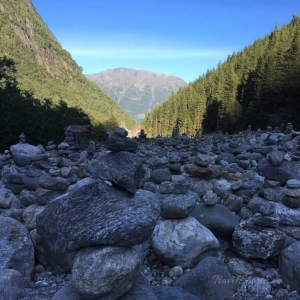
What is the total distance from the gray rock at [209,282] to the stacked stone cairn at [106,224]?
125cm

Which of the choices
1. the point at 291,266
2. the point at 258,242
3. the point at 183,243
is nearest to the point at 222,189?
the point at 258,242

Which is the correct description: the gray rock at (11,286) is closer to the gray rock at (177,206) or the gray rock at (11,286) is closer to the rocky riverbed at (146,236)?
the rocky riverbed at (146,236)

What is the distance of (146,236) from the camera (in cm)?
355

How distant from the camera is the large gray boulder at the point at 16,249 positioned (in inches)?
187

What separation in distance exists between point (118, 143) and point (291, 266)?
315 cm

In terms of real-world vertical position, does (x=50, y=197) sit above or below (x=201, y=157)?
below

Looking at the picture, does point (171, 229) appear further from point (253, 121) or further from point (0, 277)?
point (253, 121)

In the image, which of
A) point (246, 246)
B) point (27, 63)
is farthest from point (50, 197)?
point (27, 63)

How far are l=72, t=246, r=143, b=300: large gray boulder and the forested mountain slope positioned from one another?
115801 millimetres

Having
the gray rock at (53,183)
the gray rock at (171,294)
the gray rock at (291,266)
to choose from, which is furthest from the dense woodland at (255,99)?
the gray rock at (171,294)

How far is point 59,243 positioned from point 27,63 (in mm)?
144631

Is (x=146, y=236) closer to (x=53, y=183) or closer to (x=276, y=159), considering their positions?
(x=53, y=183)

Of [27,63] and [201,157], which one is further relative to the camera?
[27,63]

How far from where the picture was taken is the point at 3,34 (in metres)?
140
